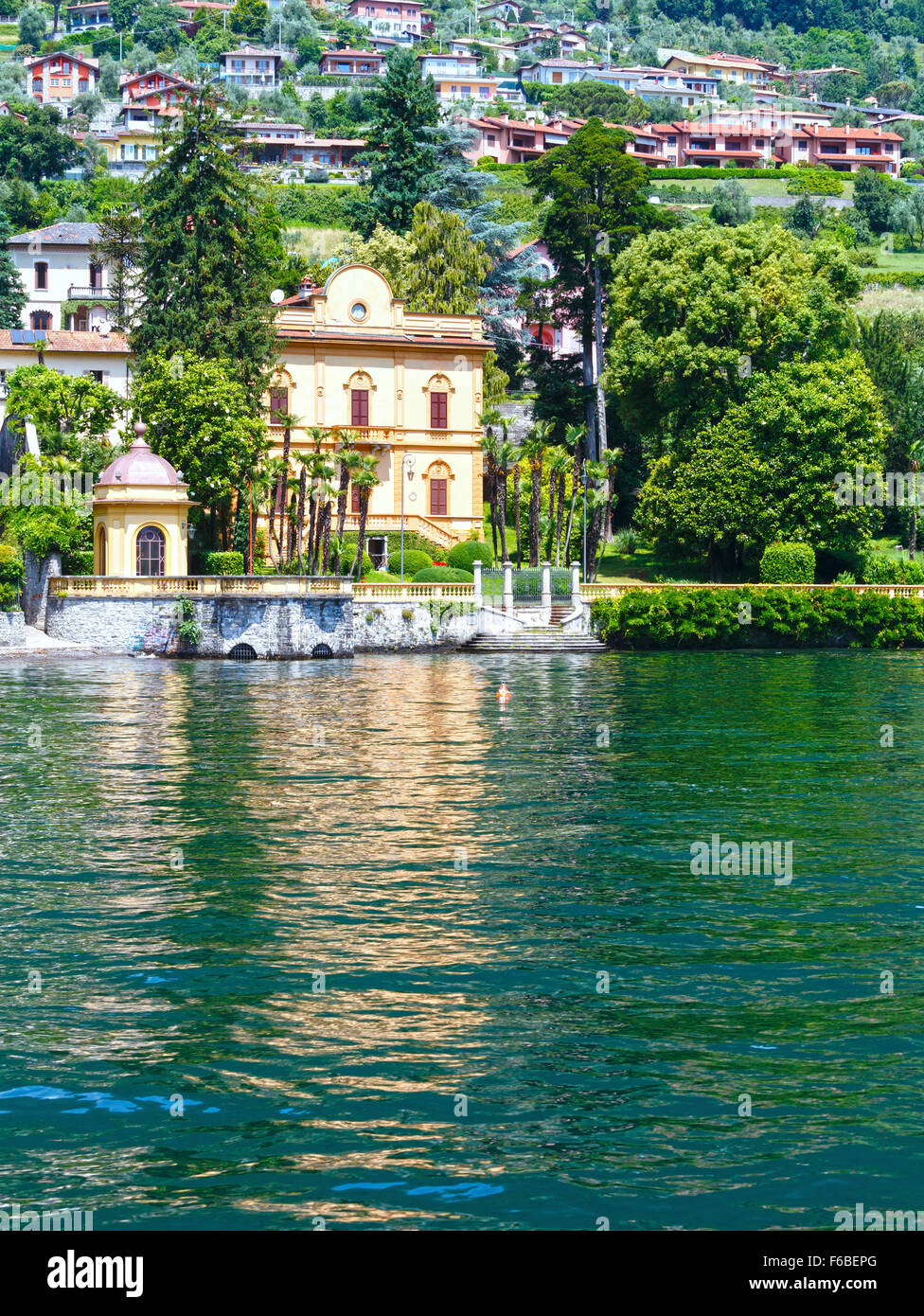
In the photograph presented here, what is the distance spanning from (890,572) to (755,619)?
870 centimetres

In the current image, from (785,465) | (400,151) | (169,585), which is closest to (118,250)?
(400,151)

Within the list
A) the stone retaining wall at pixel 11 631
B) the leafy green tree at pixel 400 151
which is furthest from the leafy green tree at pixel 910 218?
the stone retaining wall at pixel 11 631

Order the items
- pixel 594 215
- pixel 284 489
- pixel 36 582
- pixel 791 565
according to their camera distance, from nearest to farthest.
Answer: pixel 36 582 → pixel 284 489 → pixel 791 565 → pixel 594 215

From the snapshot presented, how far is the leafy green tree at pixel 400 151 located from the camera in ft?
293

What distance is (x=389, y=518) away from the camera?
69.9 metres

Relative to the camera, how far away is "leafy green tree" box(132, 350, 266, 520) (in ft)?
202

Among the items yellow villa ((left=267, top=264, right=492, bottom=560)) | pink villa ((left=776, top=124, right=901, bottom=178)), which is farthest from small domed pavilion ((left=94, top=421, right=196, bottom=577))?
pink villa ((left=776, top=124, right=901, bottom=178))

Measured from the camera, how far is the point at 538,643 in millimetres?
59719

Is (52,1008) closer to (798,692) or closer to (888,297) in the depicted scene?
(798,692)

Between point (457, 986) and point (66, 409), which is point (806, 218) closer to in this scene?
point (66, 409)

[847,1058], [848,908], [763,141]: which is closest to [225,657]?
[848,908]

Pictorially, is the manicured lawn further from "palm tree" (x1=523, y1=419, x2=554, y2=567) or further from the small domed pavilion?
the small domed pavilion

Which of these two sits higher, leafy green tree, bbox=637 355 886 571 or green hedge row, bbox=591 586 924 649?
leafy green tree, bbox=637 355 886 571

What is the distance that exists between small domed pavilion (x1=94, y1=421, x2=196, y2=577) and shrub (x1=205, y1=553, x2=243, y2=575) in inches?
106
